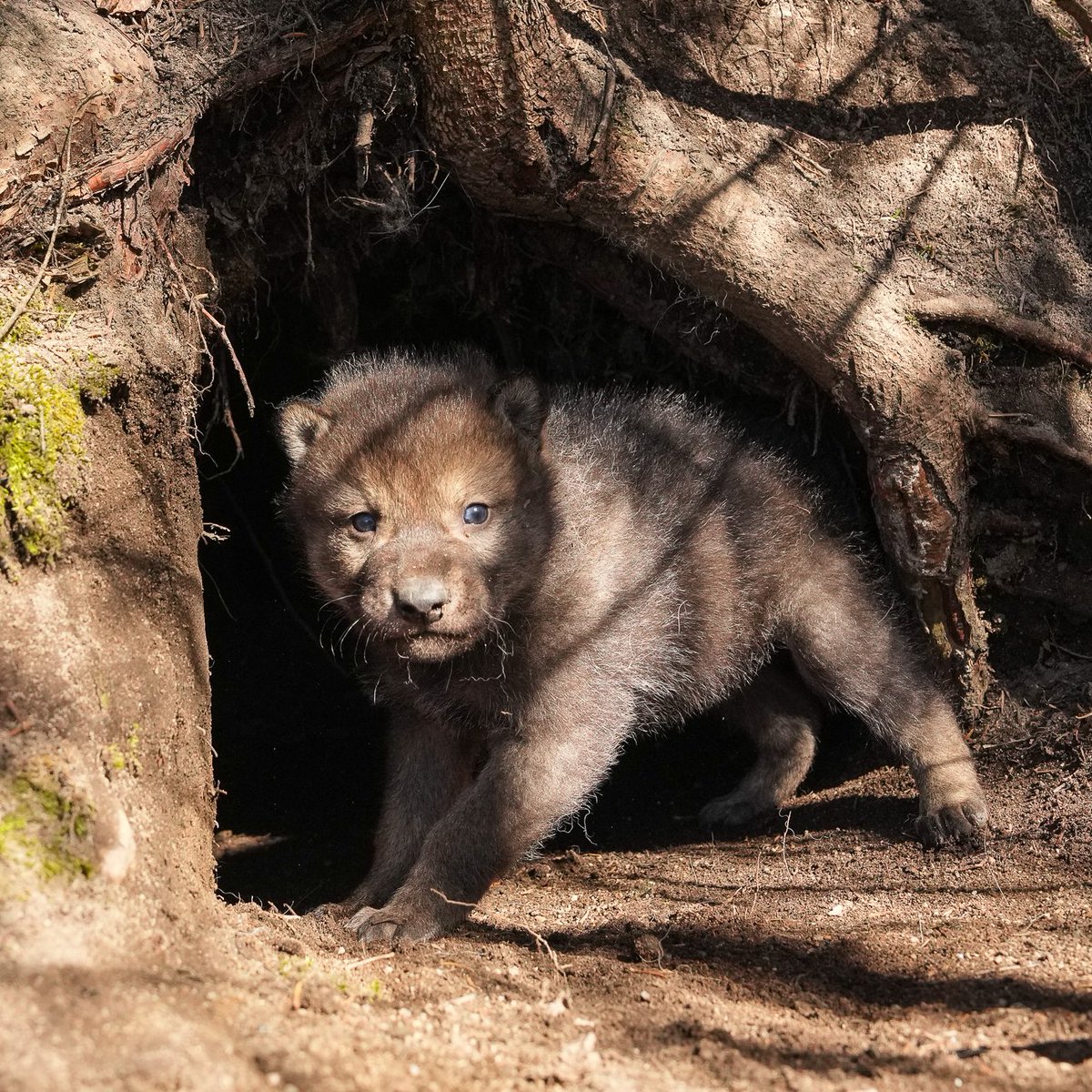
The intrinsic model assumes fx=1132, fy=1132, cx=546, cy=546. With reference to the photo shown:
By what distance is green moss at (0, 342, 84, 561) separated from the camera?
2.81 metres

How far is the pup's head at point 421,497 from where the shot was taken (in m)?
3.45

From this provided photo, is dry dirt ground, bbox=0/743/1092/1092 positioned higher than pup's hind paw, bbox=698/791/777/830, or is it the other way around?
dry dirt ground, bbox=0/743/1092/1092

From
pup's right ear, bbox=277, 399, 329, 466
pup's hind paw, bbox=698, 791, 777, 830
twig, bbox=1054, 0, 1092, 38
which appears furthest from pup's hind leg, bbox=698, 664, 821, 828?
twig, bbox=1054, 0, 1092, 38

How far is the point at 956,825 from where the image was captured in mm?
4152

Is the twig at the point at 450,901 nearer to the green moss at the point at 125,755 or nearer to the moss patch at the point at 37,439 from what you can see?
the green moss at the point at 125,755

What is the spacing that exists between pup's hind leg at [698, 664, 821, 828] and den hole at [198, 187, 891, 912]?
0.63 ft

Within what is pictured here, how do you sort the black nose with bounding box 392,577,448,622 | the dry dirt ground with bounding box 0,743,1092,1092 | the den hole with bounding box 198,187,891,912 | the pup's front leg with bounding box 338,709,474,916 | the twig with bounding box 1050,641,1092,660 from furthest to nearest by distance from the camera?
the den hole with bounding box 198,187,891,912, the twig with bounding box 1050,641,1092,660, the pup's front leg with bounding box 338,709,474,916, the black nose with bounding box 392,577,448,622, the dry dirt ground with bounding box 0,743,1092,1092

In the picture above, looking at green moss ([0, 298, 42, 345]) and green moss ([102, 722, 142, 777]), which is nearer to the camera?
green moss ([102, 722, 142, 777])

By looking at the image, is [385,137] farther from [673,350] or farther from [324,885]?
[324,885]

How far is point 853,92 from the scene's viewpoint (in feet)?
13.8

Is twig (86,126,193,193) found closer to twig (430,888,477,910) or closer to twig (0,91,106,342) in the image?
twig (0,91,106,342)

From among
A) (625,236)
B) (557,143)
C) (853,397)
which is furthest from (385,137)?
(853,397)

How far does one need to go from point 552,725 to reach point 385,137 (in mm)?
2181

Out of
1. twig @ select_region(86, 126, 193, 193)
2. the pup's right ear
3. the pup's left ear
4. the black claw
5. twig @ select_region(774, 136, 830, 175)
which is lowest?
the black claw
